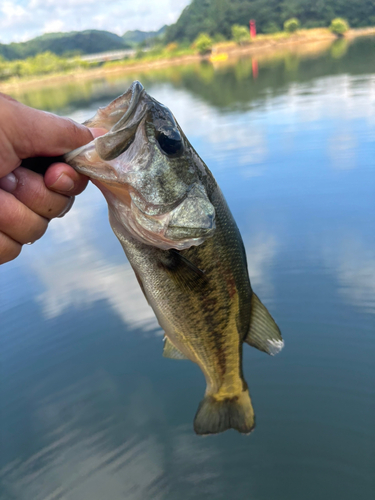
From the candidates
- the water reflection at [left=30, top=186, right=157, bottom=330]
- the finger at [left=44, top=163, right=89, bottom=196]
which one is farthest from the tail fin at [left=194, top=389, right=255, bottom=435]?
the water reflection at [left=30, top=186, right=157, bottom=330]

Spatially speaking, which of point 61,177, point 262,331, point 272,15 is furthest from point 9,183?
point 272,15

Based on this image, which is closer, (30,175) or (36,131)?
(36,131)

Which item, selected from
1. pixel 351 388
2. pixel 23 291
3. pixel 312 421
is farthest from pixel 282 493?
pixel 23 291

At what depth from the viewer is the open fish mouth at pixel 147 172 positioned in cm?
153

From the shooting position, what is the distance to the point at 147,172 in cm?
159

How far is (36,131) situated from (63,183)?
8.6 inches

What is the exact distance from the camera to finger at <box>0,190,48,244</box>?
5.05 ft

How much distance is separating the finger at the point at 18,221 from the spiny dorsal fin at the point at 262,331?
1262 mm

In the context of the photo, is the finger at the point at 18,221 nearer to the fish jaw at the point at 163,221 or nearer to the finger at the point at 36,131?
the finger at the point at 36,131

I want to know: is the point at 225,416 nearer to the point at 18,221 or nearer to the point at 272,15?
the point at 18,221

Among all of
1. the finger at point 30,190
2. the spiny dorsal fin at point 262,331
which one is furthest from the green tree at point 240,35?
the finger at point 30,190

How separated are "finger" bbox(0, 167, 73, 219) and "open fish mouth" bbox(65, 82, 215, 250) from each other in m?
0.16

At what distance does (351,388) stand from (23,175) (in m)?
3.42

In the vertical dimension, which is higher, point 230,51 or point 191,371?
point 230,51
